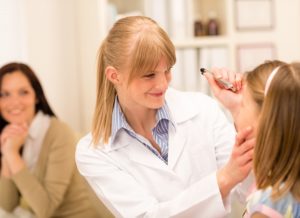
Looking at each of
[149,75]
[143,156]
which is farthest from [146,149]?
[149,75]

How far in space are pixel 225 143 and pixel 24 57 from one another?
5.32 ft

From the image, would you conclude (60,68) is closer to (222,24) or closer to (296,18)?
(222,24)

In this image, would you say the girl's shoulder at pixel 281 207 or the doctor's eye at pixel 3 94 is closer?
the girl's shoulder at pixel 281 207

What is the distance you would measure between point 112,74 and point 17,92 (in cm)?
95

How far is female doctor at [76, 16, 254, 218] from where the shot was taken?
1484mm

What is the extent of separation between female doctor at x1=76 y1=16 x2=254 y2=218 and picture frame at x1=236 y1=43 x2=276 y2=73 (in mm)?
1508

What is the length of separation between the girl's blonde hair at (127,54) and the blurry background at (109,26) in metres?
1.21

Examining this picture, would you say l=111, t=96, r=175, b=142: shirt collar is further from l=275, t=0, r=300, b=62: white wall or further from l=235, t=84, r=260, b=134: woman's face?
l=275, t=0, r=300, b=62: white wall

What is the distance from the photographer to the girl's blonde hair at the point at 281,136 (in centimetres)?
105

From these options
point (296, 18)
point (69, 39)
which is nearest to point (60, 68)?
point (69, 39)

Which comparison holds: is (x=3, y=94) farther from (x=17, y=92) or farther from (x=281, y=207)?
(x=281, y=207)

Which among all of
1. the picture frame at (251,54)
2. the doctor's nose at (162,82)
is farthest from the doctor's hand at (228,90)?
the picture frame at (251,54)

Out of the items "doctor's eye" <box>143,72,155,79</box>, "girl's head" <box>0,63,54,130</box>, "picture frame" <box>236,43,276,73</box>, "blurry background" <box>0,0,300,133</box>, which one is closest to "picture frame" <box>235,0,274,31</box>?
"blurry background" <box>0,0,300,133</box>

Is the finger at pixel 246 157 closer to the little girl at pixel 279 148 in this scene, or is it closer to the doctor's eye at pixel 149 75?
the little girl at pixel 279 148
